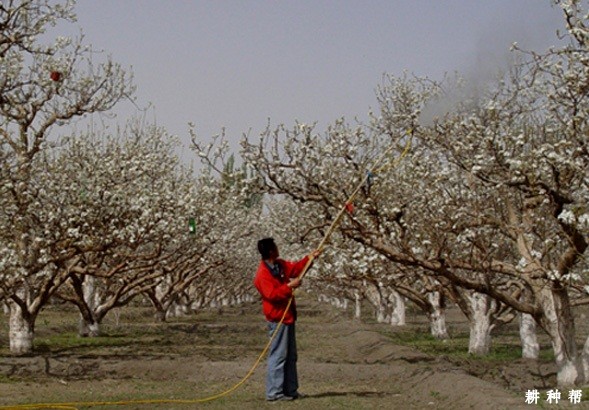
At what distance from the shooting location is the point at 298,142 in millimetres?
19000

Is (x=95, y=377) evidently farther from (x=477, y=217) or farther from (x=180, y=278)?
(x=180, y=278)

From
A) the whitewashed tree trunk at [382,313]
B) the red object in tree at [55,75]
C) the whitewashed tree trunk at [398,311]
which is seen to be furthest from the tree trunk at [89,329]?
the whitewashed tree trunk at [382,313]

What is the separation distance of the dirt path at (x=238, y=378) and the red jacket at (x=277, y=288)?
145cm

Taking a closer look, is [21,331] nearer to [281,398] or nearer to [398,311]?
[281,398]

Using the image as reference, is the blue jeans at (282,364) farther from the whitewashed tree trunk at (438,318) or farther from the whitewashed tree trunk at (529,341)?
the whitewashed tree trunk at (438,318)

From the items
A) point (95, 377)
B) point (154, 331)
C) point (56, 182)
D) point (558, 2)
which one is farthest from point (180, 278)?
point (558, 2)

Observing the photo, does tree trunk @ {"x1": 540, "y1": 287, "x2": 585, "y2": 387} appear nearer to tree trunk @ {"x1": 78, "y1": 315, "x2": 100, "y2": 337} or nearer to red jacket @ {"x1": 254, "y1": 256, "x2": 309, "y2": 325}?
red jacket @ {"x1": 254, "y1": 256, "x2": 309, "y2": 325}

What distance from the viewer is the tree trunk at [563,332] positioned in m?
17.1

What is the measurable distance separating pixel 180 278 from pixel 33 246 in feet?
75.8

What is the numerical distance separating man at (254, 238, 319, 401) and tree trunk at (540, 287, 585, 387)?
553 cm

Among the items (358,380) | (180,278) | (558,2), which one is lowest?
(358,380)

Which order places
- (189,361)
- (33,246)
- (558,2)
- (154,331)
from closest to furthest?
1. (558,2)
2. (189,361)
3. (33,246)
4. (154,331)

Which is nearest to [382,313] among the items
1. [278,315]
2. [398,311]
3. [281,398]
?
[398,311]

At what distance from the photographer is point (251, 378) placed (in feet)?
63.8
